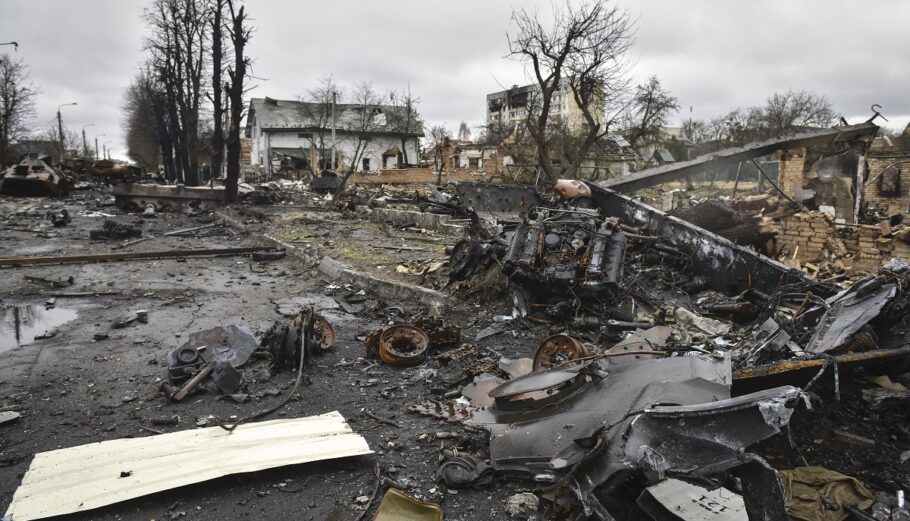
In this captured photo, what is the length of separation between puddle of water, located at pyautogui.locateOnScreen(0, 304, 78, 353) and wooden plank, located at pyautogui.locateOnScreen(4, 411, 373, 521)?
132 inches

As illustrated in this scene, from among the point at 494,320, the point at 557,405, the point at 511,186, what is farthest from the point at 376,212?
the point at 557,405

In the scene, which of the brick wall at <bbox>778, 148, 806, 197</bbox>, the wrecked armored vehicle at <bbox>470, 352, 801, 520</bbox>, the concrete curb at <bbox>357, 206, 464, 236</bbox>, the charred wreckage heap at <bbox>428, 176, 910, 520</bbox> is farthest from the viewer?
the concrete curb at <bbox>357, 206, 464, 236</bbox>

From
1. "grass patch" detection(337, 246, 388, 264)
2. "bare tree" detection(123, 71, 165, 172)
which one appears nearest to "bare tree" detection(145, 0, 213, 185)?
"bare tree" detection(123, 71, 165, 172)

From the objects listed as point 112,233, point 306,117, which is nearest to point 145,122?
point 306,117

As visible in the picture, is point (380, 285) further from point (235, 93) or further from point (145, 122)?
point (145, 122)

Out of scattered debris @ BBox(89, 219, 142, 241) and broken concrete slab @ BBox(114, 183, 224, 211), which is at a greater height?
broken concrete slab @ BBox(114, 183, 224, 211)

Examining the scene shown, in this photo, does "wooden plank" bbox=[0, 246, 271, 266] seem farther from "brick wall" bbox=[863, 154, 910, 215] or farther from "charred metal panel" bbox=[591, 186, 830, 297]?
"brick wall" bbox=[863, 154, 910, 215]

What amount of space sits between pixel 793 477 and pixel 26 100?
51.9 metres

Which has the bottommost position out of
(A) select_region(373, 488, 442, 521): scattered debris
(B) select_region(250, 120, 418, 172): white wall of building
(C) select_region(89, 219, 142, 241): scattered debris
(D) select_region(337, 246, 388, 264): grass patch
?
(A) select_region(373, 488, 442, 521): scattered debris

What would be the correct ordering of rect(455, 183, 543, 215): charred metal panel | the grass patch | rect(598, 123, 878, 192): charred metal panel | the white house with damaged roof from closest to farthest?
the grass patch < rect(598, 123, 878, 192): charred metal panel < rect(455, 183, 543, 215): charred metal panel < the white house with damaged roof

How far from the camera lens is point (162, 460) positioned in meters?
3.55

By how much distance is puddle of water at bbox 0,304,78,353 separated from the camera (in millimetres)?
6125

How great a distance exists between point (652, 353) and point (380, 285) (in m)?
5.24

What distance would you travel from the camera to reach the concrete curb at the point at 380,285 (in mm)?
7781
